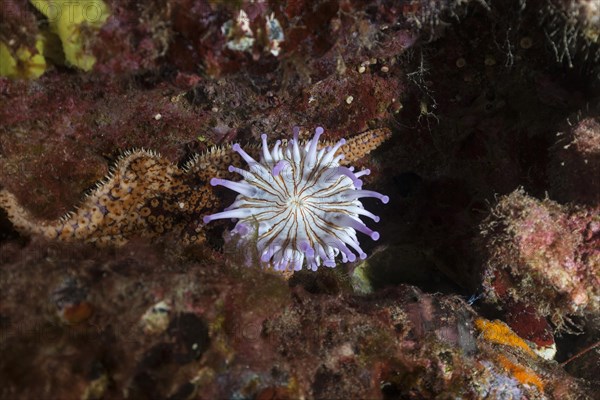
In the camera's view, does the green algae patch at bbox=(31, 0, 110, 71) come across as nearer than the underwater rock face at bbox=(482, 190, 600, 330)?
Yes

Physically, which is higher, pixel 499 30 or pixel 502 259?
pixel 499 30

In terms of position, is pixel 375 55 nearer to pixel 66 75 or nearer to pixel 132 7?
pixel 132 7

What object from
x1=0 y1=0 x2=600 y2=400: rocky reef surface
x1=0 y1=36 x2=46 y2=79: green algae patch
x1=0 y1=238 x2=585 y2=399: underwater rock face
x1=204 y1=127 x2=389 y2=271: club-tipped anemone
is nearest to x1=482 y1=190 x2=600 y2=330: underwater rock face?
x1=0 y1=0 x2=600 y2=400: rocky reef surface

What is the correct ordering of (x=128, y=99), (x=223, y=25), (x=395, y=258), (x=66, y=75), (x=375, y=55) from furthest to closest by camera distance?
1. (x=395, y=258)
2. (x=375, y=55)
3. (x=128, y=99)
4. (x=66, y=75)
5. (x=223, y=25)

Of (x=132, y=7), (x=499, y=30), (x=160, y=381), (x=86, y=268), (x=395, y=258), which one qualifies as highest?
(x=499, y=30)

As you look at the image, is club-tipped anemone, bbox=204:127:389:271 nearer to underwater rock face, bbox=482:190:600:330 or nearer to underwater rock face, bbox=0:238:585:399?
underwater rock face, bbox=0:238:585:399

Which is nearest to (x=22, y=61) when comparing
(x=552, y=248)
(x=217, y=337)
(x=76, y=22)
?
(x=76, y=22)

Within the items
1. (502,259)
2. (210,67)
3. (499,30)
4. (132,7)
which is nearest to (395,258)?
(502,259)

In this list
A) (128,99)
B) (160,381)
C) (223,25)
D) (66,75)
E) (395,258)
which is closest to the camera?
(160,381)
